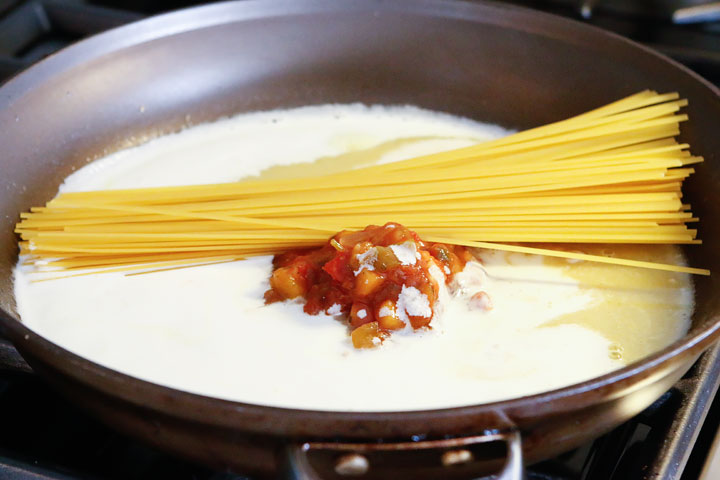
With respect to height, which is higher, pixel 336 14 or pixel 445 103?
pixel 336 14

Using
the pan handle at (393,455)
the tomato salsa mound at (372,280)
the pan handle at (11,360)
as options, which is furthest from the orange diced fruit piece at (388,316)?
the pan handle at (11,360)

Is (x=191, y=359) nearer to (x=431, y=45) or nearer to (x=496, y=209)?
(x=496, y=209)

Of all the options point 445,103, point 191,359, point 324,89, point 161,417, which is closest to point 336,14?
point 324,89

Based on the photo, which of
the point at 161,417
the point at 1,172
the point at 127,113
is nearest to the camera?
the point at 161,417

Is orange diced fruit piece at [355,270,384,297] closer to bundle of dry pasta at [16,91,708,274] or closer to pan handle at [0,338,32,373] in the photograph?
bundle of dry pasta at [16,91,708,274]

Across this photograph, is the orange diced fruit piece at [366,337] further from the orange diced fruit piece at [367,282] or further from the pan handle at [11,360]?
the pan handle at [11,360]

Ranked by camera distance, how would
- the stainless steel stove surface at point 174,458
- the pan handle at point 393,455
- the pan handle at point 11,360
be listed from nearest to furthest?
the pan handle at point 393,455 → the stainless steel stove surface at point 174,458 → the pan handle at point 11,360

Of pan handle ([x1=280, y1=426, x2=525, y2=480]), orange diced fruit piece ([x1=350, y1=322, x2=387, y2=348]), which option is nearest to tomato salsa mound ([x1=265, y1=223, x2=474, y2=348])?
orange diced fruit piece ([x1=350, y1=322, x2=387, y2=348])
